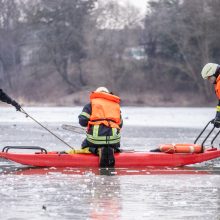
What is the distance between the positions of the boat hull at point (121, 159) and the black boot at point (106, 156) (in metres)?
0.12

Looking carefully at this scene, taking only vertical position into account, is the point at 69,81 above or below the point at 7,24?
below

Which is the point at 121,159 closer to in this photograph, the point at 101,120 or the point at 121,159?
the point at 121,159

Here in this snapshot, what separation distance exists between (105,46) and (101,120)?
6963cm

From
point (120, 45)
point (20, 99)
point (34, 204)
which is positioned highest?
point (120, 45)

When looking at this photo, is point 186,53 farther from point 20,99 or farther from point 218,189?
point 218,189

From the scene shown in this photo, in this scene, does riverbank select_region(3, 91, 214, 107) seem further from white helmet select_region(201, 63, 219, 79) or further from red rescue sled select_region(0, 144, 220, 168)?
red rescue sled select_region(0, 144, 220, 168)

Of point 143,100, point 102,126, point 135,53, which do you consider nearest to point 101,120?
point 102,126

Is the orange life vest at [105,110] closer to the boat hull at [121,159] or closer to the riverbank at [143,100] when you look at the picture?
the boat hull at [121,159]

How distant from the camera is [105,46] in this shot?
84562mm

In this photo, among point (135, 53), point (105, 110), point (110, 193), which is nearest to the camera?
point (110, 193)

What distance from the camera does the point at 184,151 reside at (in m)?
15.7

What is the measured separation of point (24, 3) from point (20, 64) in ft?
20.7

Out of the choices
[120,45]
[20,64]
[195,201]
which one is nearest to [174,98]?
[120,45]

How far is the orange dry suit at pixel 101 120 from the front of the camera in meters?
15.2
